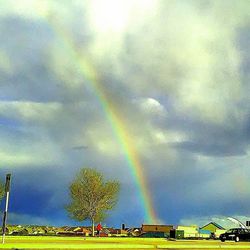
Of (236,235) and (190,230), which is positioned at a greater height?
(190,230)

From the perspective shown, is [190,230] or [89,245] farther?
[190,230]

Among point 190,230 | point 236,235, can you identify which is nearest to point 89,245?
point 236,235

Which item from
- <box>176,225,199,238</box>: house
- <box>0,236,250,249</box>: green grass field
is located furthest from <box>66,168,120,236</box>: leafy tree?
<box>0,236,250,249</box>: green grass field

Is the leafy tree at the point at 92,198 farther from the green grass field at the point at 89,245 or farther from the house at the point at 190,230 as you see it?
the green grass field at the point at 89,245

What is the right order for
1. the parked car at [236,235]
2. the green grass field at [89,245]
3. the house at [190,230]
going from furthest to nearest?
the house at [190,230]
the parked car at [236,235]
the green grass field at [89,245]

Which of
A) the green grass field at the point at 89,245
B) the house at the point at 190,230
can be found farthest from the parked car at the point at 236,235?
the house at the point at 190,230

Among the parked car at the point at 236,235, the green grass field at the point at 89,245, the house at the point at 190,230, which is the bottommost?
the green grass field at the point at 89,245

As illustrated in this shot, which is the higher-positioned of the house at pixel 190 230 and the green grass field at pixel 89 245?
the house at pixel 190 230

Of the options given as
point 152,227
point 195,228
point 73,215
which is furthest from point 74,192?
point 152,227

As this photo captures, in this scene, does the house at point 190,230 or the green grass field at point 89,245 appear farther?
the house at point 190,230

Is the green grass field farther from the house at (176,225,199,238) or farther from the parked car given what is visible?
the house at (176,225,199,238)

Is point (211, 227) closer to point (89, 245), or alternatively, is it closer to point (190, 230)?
point (190, 230)

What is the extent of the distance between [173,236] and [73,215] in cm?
2694

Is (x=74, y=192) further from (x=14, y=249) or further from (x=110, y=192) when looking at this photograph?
(x=14, y=249)
